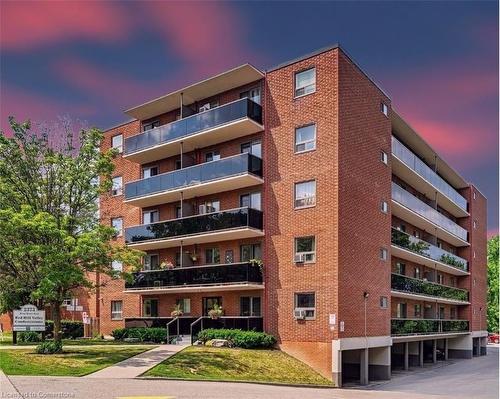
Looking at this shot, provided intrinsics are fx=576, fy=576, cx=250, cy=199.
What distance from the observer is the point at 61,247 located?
871 inches

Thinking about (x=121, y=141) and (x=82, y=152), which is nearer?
(x=82, y=152)

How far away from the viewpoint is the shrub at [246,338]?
25.6 meters

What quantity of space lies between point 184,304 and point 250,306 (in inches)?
183

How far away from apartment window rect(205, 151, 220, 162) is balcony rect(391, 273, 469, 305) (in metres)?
11.5

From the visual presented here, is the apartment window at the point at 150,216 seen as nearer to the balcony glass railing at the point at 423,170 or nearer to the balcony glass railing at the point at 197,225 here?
the balcony glass railing at the point at 197,225

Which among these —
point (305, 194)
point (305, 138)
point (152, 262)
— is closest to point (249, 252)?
point (305, 194)

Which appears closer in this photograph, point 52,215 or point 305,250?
point 52,215

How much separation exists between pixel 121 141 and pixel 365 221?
16.9 metres

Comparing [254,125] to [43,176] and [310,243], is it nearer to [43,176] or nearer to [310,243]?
[310,243]

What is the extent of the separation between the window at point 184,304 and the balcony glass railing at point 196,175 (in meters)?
6.05

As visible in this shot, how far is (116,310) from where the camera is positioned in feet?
115

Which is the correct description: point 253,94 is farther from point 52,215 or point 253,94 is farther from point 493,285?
point 493,285

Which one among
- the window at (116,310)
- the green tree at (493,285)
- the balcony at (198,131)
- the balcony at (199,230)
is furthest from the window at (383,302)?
the green tree at (493,285)

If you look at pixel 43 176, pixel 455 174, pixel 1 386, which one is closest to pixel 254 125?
pixel 43 176
